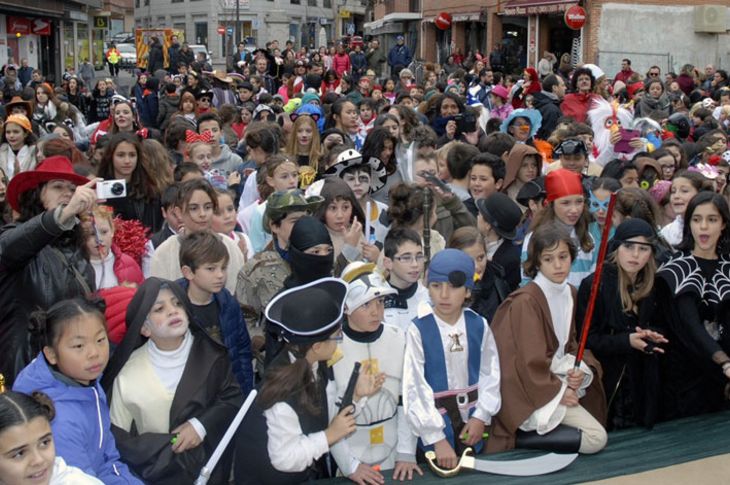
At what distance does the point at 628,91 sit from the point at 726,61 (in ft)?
38.1

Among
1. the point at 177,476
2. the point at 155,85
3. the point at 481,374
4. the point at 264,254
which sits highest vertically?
the point at 155,85

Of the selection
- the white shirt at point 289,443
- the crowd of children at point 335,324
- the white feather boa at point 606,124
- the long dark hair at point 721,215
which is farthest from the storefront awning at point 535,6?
the white shirt at point 289,443

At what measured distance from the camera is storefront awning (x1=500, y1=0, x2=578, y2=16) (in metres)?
27.1

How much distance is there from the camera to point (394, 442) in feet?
13.7

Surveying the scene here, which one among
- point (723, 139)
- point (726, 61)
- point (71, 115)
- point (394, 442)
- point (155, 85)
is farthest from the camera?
point (726, 61)

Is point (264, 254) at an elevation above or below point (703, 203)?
below

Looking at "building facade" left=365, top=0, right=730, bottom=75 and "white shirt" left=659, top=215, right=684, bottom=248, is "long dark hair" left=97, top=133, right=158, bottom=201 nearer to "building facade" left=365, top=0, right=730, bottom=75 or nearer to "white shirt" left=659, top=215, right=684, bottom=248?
"white shirt" left=659, top=215, right=684, bottom=248

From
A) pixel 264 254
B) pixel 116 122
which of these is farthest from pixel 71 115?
pixel 264 254

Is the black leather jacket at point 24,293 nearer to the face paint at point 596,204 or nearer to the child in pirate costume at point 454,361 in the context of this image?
the child in pirate costume at point 454,361

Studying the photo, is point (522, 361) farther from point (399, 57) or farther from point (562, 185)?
point (399, 57)

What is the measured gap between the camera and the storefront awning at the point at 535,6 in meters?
27.1

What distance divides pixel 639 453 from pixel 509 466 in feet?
2.10

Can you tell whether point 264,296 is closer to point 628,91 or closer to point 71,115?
point 71,115

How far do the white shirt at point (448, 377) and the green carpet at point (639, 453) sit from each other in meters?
0.22
